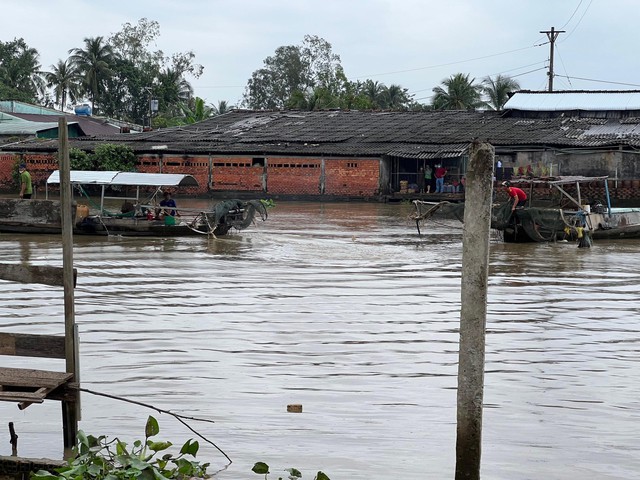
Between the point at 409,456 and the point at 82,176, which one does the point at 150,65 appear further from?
the point at 409,456

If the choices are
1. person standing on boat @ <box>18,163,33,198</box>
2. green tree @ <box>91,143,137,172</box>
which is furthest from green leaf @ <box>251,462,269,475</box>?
green tree @ <box>91,143,137,172</box>

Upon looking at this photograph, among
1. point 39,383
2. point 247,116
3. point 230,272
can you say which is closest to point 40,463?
point 39,383

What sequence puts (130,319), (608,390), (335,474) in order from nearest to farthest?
(335,474), (608,390), (130,319)

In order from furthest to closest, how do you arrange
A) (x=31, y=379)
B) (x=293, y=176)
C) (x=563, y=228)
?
(x=293, y=176)
(x=563, y=228)
(x=31, y=379)

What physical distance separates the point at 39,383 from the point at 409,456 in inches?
96.4

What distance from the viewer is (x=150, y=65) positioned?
194 feet

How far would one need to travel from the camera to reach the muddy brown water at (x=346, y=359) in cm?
653

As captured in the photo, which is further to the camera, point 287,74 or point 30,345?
point 287,74

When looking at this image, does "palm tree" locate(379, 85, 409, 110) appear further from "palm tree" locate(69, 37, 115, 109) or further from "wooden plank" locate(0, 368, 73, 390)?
"wooden plank" locate(0, 368, 73, 390)

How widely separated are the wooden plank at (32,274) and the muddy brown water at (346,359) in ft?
4.13

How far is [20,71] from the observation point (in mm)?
60000

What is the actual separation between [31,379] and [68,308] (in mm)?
460

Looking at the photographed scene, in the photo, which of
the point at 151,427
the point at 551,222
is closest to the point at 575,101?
the point at 551,222

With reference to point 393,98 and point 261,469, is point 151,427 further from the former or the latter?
point 393,98
